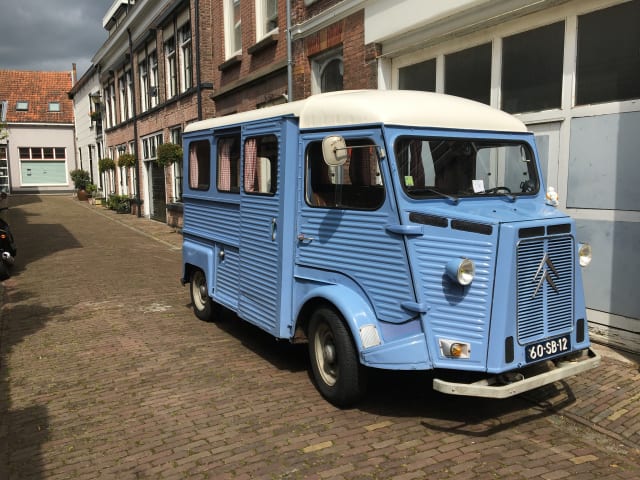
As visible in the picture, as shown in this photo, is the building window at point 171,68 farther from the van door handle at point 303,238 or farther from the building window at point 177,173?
the van door handle at point 303,238

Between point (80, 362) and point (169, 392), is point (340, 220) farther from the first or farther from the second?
point (80, 362)

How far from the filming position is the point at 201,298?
7441 millimetres

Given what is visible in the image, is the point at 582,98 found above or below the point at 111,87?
below

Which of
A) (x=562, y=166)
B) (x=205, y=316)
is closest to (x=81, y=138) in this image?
(x=205, y=316)

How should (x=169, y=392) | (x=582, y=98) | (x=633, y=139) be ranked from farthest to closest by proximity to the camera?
(x=582, y=98)
(x=633, y=139)
(x=169, y=392)

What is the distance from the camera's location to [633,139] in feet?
18.5

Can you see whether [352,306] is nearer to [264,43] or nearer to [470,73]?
[470,73]

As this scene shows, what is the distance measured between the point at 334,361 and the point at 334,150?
1751mm

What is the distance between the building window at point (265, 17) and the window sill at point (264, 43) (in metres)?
0.35

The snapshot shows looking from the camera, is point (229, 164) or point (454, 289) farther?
point (229, 164)

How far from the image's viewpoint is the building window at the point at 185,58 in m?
18.1

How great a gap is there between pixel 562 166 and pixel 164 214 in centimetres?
1720

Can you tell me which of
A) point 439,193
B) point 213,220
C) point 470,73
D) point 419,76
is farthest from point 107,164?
point 439,193

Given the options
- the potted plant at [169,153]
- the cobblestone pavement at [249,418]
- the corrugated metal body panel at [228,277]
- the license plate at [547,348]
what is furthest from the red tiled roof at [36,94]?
the license plate at [547,348]
